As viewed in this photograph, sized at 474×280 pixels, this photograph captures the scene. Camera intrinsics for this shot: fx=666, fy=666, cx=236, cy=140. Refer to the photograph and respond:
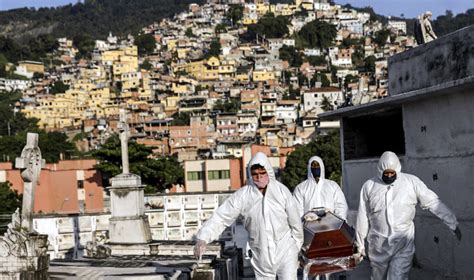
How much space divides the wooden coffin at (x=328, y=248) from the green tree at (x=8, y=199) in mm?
30032

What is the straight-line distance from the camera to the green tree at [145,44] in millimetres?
177000

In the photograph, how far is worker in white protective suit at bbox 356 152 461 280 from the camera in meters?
6.84

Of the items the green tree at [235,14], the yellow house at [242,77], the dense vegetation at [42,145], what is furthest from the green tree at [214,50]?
the dense vegetation at [42,145]

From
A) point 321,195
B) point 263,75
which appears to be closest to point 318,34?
point 263,75

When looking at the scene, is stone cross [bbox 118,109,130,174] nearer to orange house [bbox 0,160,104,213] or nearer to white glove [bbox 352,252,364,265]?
white glove [bbox 352,252,364,265]

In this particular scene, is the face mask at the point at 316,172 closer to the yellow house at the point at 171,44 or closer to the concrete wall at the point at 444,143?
the concrete wall at the point at 444,143

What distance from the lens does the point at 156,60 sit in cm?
16538

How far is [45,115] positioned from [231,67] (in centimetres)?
4009

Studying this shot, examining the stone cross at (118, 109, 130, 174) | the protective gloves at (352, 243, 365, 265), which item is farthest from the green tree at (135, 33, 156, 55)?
the protective gloves at (352, 243, 365, 265)

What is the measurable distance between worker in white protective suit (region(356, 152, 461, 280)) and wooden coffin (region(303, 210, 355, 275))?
0.26 meters

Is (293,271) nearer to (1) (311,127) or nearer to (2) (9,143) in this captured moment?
(2) (9,143)

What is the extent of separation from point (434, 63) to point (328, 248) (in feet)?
17.3

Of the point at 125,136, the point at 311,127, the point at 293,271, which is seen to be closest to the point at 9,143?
the point at 311,127

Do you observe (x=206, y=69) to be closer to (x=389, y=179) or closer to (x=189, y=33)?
(x=189, y=33)
